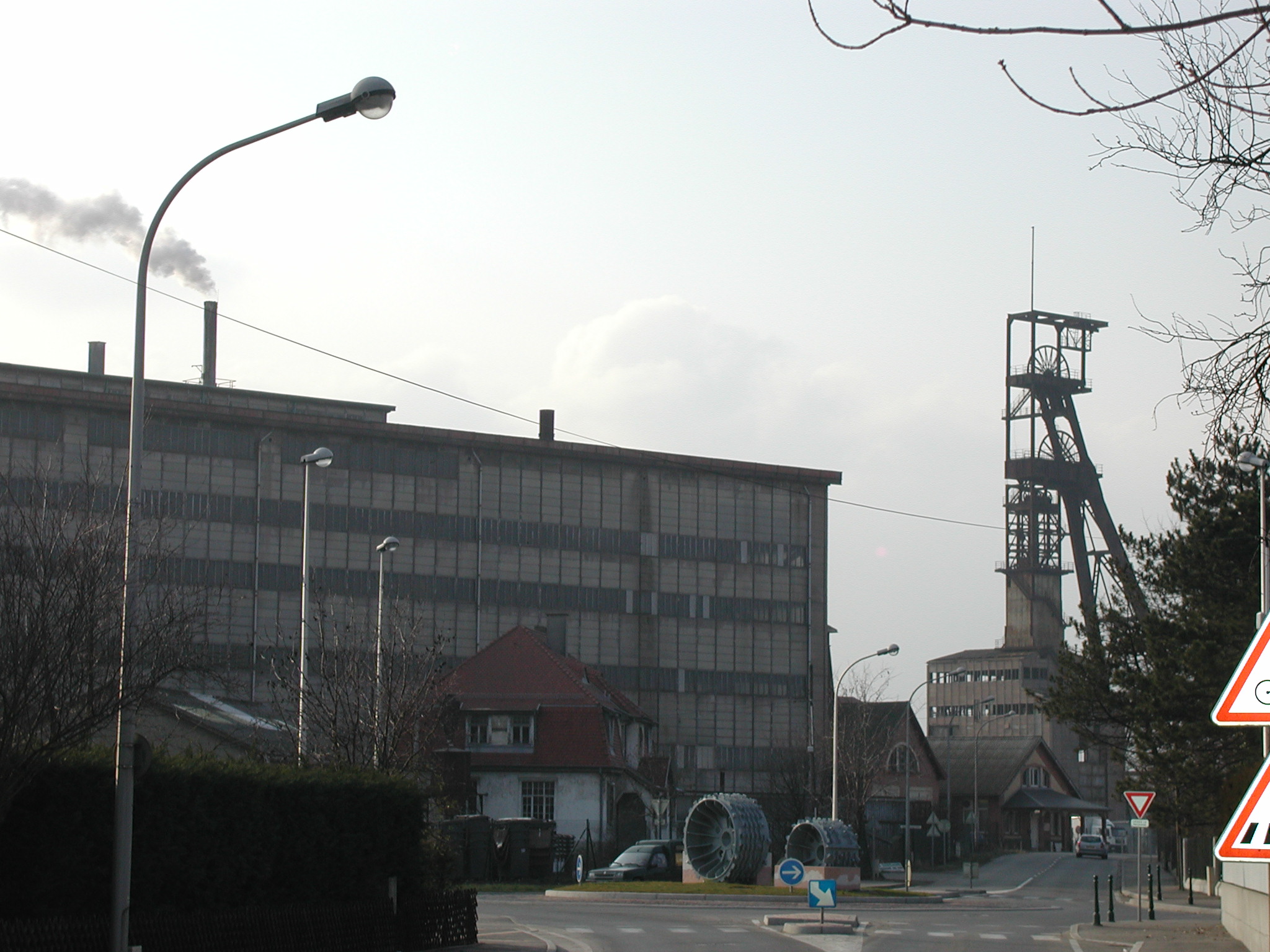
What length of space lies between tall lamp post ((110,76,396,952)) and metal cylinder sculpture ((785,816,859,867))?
108 ft

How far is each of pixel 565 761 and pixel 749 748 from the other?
3674 cm

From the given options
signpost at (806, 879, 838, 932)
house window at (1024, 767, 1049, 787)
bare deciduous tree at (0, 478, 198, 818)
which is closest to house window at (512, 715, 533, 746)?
signpost at (806, 879, 838, 932)

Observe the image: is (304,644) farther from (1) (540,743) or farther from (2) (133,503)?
(1) (540,743)

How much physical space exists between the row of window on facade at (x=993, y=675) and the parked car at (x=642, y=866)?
3264 inches

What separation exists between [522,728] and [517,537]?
30868mm

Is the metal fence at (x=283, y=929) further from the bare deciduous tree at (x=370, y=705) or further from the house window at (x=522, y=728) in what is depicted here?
the house window at (x=522, y=728)

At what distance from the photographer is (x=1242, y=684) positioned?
7102 mm

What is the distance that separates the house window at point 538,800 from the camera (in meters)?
61.0

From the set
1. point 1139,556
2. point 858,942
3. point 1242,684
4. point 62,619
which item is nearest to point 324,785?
point 62,619

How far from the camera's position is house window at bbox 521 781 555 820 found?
60969 mm

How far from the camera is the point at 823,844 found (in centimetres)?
4622

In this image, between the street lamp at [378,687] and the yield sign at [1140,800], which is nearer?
the street lamp at [378,687]

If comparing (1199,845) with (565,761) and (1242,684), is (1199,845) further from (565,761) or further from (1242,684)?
(1242,684)

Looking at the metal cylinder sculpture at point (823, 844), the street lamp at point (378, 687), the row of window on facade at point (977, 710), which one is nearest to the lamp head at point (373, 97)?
the street lamp at point (378, 687)
